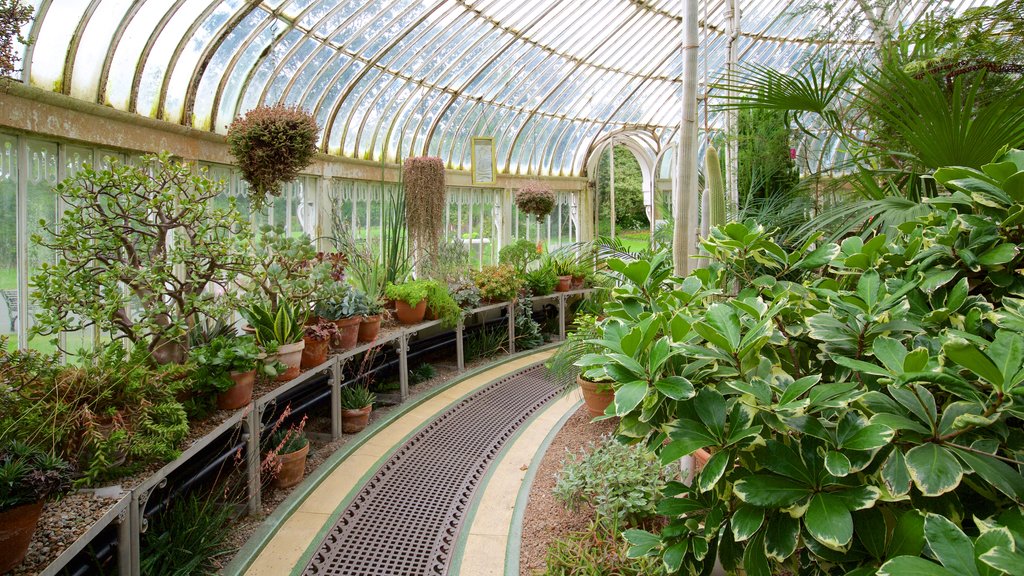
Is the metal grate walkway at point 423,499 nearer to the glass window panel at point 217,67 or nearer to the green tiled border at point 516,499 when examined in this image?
the green tiled border at point 516,499

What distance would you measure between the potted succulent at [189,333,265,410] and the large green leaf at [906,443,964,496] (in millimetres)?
3118

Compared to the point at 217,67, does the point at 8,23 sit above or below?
below

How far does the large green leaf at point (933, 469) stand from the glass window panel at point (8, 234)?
14.3 feet

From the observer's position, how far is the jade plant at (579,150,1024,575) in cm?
91

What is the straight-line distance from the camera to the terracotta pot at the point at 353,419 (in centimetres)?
486

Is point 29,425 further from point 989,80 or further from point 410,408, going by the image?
point 989,80

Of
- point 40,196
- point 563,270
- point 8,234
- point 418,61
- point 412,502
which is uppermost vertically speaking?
point 418,61

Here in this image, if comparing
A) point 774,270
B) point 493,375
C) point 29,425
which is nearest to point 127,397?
point 29,425

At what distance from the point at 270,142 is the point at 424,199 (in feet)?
9.78

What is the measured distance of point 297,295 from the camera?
422cm

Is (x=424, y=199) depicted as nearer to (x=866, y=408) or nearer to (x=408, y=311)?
(x=408, y=311)

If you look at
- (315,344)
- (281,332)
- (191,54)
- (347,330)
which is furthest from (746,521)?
(191,54)

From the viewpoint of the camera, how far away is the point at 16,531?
190cm

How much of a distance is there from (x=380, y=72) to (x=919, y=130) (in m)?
6.60
